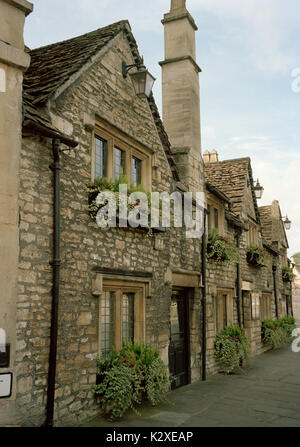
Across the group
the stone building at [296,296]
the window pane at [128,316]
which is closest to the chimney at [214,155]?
the window pane at [128,316]

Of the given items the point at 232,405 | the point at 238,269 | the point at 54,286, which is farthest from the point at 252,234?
the point at 54,286

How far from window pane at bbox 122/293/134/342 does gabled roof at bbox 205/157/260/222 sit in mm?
8112

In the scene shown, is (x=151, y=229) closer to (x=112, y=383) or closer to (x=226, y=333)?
(x=112, y=383)

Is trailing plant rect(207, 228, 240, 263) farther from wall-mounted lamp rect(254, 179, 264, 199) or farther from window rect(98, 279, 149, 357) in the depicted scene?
wall-mounted lamp rect(254, 179, 264, 199)

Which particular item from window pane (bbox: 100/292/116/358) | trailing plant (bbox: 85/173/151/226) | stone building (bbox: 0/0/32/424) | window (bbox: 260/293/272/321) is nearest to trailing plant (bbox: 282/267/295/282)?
window (bbox: 260/293/272/321)

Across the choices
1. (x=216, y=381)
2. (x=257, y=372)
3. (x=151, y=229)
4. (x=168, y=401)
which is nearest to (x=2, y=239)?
(x=151, y=229)

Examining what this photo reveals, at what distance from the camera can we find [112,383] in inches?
271

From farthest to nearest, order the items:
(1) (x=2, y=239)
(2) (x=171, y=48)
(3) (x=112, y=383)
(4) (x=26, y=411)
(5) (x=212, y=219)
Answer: (5) (x=212, y=219), (2) (x=171, y=48), (3) (x=112, y=383), (4) (x=26, y=411), (1) (x=2, y=239)

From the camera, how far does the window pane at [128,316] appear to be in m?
8.16

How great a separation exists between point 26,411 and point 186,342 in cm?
603

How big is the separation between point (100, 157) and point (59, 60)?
1930 millimetres

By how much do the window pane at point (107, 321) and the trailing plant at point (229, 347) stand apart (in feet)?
17.6

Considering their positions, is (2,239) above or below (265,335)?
above
